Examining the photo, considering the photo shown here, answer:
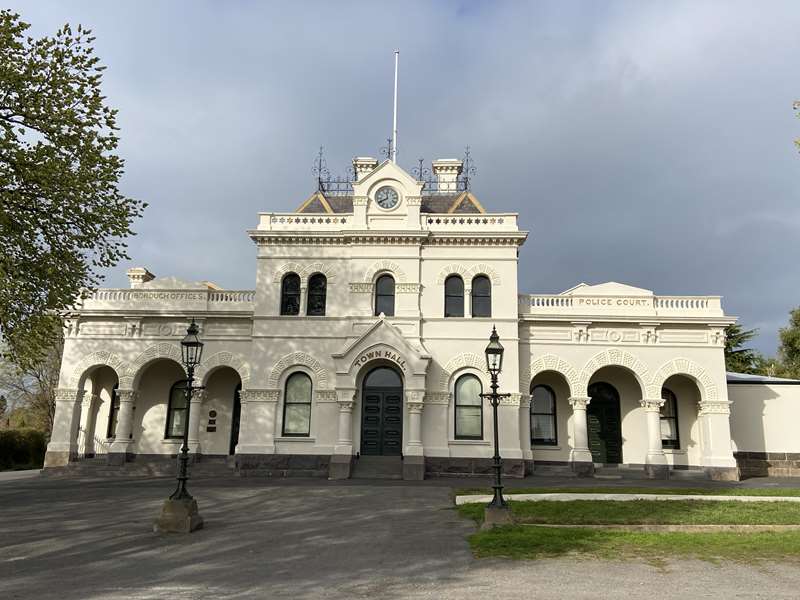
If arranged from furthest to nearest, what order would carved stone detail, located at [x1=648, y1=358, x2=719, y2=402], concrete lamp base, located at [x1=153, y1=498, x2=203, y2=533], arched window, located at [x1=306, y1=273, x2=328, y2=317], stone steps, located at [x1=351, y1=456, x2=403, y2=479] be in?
arched window, located at [x1=306, y1=273, x2=328, y2=317] < carved stone detail, located at [x1=648, y1=358, x2=719, y2=402] < stone steps, located at [x1=351, y1=456, x2=403, y2=479] < concrete lamp base, located at [x1=153, y1=498, x2=203, y2=533]

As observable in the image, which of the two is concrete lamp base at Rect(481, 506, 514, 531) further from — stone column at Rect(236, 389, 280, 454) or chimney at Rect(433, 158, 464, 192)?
chimney at Rect(433, 158, 464, 192)

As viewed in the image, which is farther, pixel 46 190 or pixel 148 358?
pixel 148 358

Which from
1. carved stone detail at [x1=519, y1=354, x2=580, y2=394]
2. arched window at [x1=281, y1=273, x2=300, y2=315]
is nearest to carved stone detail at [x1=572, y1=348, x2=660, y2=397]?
carved stone detail at [x1=519, y1=354, x2=580, y2=394]

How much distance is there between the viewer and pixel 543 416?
84.5ft

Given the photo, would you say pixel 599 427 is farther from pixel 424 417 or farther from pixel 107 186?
pixel 107 186

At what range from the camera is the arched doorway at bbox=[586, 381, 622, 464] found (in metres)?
25.7

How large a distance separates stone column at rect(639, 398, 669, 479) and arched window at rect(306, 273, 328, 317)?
13.6 m

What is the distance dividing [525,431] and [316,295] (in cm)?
1003

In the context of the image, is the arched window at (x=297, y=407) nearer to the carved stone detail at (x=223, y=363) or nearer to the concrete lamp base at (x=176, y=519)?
the carved stone detail at (x=223, y=363)

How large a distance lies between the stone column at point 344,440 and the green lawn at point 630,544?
1177cm

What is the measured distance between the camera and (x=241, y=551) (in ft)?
34.2

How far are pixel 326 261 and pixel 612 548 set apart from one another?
17334mm

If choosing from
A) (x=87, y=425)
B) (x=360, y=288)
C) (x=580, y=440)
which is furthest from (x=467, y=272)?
(x=87, y=425)

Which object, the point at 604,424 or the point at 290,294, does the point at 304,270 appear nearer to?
the point at 290,294
